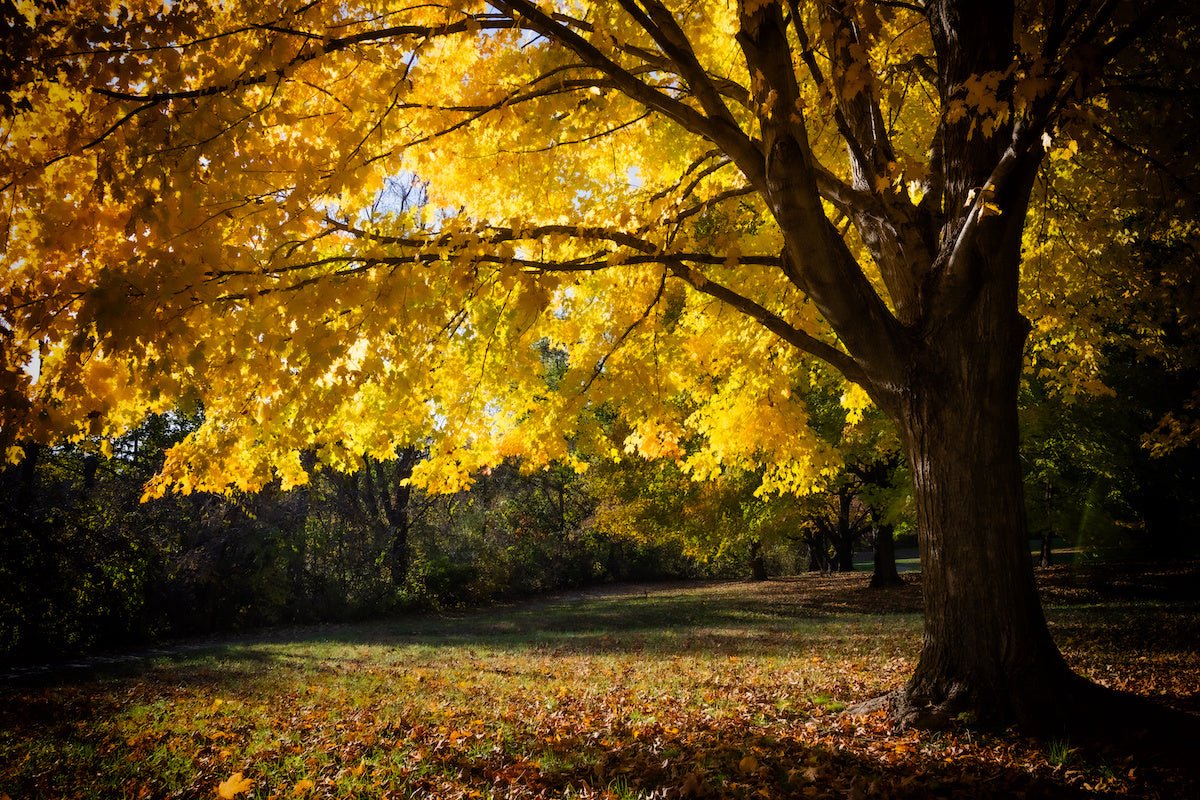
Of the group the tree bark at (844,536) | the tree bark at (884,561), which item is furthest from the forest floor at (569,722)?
the tree bark at (844,536)

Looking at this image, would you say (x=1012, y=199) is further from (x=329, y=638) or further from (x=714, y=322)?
(x=329, y=638)

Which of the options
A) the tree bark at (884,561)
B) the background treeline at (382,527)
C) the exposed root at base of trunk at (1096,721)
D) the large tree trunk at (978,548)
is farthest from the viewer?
the tree bark at (884,561)

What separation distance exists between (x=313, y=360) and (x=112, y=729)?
4.38m

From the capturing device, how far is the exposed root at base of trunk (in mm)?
3877

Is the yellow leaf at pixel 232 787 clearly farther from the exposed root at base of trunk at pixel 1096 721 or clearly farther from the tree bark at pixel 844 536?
the tree bark at pixel 844 536

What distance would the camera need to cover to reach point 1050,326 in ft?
28.9

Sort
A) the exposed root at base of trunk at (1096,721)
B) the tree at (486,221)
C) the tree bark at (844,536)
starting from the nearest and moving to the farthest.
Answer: the tree at (486,221)
the exposed root at base of trunk at (1096,721)
the tree bark at (844,536)

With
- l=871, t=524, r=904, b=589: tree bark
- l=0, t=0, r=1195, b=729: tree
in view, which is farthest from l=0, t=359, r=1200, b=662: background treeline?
l=0, t=0, r=1195, b=729: tree

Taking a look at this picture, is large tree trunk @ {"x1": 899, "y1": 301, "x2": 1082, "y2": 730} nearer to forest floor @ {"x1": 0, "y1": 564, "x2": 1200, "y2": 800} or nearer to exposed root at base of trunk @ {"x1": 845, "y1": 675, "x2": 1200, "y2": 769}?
exposed root at base of trunk @ {"x1": 845, "y1": 675, "x2": 1200, "y2": 769}

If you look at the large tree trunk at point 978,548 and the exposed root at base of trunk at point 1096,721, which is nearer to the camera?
the exposed root at base of trunk at point 1096,721

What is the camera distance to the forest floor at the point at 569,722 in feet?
12.1

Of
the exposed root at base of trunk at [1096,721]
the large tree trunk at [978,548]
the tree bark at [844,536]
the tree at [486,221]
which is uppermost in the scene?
the tree at [486,221]

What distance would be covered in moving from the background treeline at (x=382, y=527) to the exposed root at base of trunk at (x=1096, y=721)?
21.1ft

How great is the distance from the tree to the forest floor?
82 centimetres
